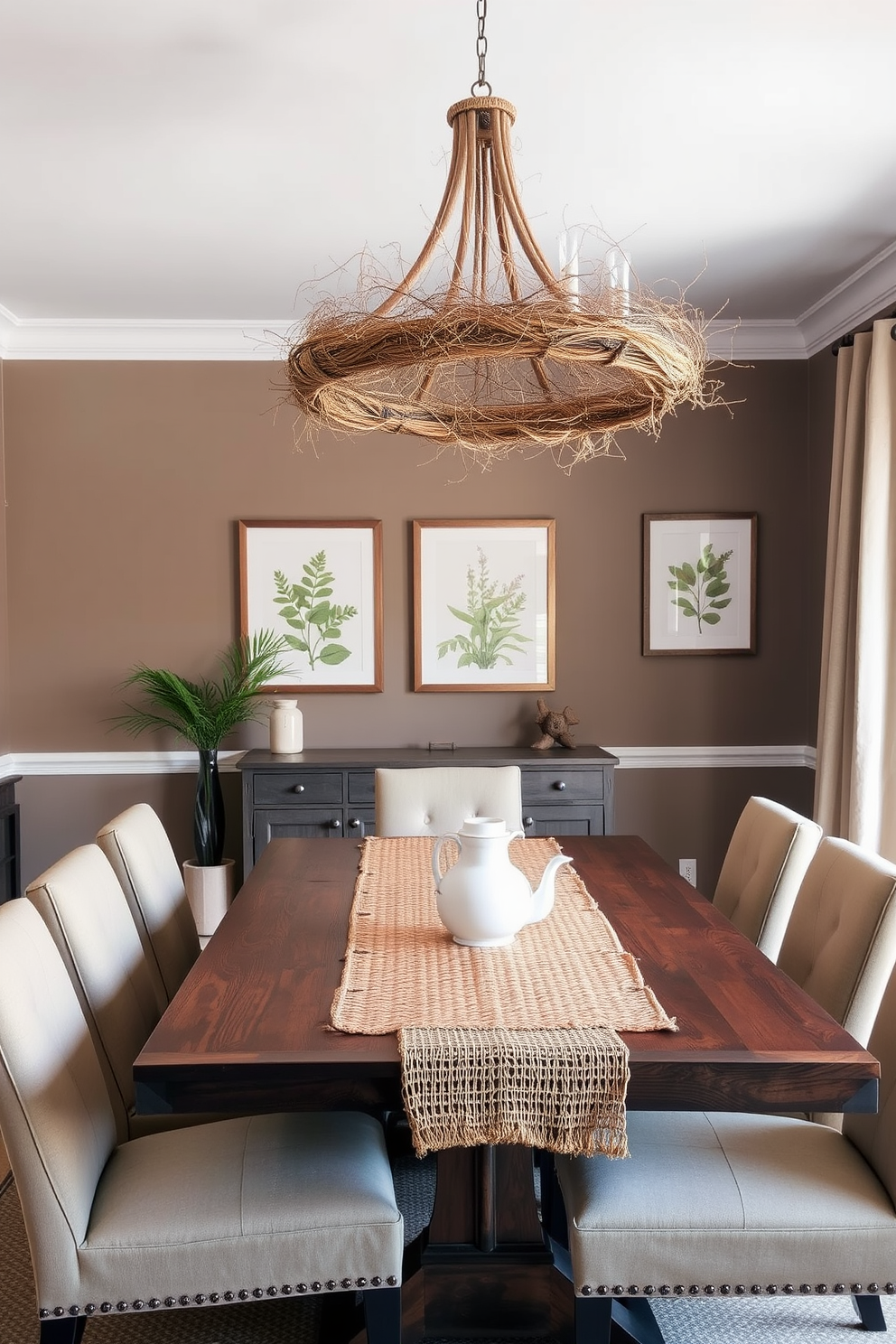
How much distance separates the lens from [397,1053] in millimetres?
1556

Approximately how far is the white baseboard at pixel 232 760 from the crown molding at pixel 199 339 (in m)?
1.68

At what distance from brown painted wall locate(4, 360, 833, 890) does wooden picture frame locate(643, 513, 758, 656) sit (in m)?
0.07

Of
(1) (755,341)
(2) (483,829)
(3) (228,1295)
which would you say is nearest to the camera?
(3) (228,1295)

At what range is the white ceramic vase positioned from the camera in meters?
4.25

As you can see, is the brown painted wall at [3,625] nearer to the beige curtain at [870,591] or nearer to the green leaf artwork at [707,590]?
the green leaf artwork at [707,590]

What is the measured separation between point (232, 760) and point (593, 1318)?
10.3 feet

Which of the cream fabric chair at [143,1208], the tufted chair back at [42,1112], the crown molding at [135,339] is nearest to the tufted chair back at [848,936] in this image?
the cream fabric chair at [143,1208]

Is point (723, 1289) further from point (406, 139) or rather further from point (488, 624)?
point (488, 624)

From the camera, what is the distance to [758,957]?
2.03 metres

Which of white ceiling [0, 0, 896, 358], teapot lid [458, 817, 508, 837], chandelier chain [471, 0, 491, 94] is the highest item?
white ceiling [0, 0, 896, 358]

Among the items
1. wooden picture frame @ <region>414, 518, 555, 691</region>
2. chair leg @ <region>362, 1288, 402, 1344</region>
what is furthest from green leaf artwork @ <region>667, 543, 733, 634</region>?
chair leg @ <region>362, 1288, 402, 1344</region>

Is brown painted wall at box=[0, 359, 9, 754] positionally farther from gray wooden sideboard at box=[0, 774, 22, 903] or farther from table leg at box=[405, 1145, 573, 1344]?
table leg at box=[405, 1145, 573, 1344]

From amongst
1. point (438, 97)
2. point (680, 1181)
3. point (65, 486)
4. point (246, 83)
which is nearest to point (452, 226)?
point (438, 97)

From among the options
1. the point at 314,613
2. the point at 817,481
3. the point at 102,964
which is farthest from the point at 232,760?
the point at 817,481
